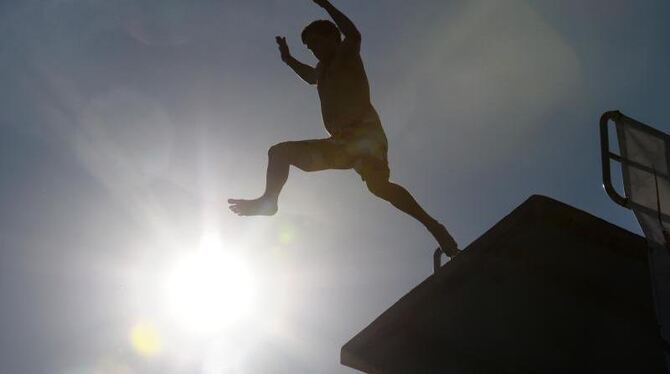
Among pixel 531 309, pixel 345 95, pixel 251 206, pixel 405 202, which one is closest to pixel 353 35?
pixel 345 95

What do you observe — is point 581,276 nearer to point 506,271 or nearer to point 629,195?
point 506,271

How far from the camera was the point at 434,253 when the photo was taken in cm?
688

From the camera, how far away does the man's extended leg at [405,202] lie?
7.11 metres

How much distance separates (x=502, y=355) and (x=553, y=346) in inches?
13.0

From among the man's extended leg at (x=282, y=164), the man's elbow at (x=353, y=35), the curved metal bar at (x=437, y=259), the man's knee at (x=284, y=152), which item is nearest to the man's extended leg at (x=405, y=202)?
the curved metal bar at (x=437, y=259)

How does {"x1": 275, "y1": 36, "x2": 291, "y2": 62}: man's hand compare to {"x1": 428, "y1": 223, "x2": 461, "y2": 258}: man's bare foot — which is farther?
{"x1": 275, "y1": 36, "x2": 291, "y2": 62}: man's hand

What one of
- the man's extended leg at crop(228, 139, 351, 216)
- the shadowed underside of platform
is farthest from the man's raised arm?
the shadowed underside of platform

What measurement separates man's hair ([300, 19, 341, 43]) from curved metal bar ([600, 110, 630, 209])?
2946 mm

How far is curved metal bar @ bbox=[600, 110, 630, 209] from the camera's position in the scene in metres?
5.25

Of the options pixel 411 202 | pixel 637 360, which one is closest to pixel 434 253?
pixel 411 202

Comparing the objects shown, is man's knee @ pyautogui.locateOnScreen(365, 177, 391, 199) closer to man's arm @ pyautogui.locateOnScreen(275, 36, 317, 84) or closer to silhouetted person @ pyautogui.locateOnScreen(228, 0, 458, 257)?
silhouetted person @ pyautogui.locateOnScreen(228, 0, 458, 257)

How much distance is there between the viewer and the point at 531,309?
463cm

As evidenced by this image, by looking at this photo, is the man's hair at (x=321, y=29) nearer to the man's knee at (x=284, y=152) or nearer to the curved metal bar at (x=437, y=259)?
the man's knee at (x=284, y=152)

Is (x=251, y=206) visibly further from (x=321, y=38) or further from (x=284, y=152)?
(x=321, y=38)
